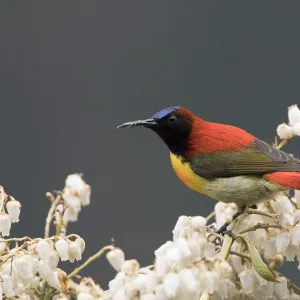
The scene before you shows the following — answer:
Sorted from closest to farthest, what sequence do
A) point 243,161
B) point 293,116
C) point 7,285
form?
point 7,285, point 293,116, point 243,161

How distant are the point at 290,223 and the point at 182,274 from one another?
22 cm

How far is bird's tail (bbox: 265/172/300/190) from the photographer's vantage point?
1.07 metres

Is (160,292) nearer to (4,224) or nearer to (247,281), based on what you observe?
(247,281)

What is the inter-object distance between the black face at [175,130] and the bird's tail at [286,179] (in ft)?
0.61

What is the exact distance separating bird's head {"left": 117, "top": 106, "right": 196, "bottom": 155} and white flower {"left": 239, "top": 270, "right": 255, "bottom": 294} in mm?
399

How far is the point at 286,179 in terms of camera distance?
3.58 feet

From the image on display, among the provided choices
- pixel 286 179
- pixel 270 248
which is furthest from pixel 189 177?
pixel 270 248

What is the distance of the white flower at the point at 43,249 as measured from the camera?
84 cm

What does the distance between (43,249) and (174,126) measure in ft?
1.48

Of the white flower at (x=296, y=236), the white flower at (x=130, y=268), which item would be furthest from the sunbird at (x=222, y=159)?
the white flower at (x=130, y=268)

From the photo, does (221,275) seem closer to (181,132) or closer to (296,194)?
(296,194)

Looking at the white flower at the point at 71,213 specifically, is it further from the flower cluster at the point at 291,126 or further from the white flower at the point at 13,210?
the flower cluster at the point at 291,126

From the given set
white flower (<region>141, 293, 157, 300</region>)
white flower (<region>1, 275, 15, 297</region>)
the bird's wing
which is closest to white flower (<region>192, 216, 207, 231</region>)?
white flower (<region>141, 293, 157, 300</region>)

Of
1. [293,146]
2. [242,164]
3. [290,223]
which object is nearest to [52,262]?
[290,223]
